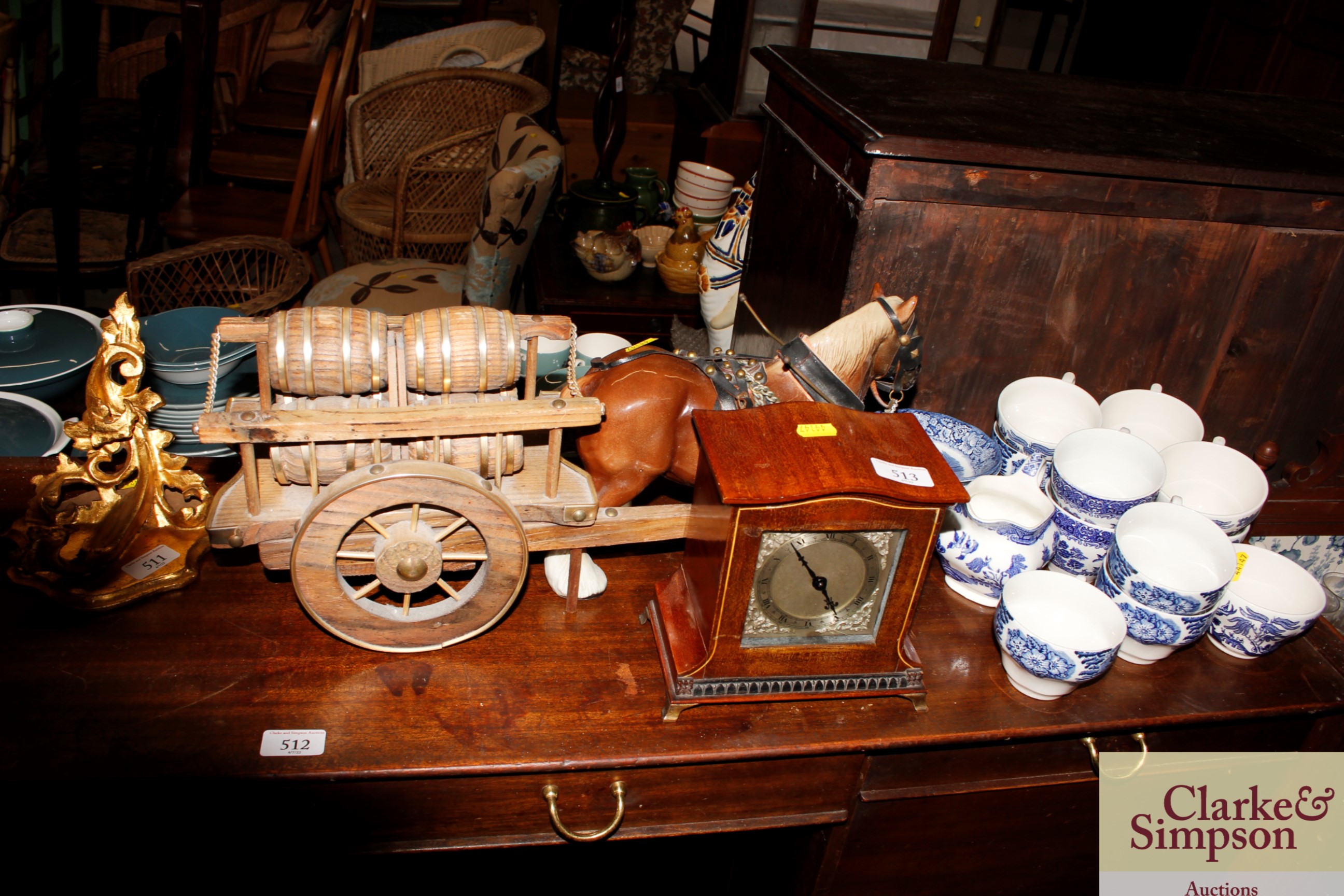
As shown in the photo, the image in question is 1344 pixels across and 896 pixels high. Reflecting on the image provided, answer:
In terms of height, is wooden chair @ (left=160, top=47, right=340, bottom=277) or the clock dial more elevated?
the clock dial

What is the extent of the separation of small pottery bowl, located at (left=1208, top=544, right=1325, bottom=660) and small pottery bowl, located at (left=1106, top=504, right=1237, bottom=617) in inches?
1.7

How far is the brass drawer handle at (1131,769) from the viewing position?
1326 mm

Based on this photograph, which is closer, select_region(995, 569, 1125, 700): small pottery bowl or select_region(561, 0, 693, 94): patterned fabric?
select_region(995, 569, 1125, 700): small pottery bowl

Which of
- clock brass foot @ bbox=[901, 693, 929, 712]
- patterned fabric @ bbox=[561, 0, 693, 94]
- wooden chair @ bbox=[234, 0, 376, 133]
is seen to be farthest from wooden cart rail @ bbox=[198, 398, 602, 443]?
patterned fabric @ bbox=[561, 0, 693, 94]

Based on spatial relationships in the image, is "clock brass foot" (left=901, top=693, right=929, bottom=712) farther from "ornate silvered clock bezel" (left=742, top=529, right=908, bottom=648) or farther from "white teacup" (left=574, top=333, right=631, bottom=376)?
"white teacup" (left=574, top=333, right=631, bottom=376)

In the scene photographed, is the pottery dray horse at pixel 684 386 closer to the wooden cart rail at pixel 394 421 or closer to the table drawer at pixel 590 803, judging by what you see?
the wooden cart rail at pixel 394 421

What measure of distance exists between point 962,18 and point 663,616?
324 centimetres

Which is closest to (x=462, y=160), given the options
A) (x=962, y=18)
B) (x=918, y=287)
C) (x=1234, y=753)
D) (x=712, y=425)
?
(x=962, y=18)

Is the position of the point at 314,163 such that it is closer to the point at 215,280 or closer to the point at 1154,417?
the point at 215,280

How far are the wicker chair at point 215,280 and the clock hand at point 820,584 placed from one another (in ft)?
6.59

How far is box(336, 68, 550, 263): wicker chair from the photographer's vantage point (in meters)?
3.49

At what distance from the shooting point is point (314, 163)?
342 cm

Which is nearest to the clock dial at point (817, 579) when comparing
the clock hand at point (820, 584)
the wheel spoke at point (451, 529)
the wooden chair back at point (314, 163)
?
the clock hand at point (820, 584)

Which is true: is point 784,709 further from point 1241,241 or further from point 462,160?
point 462,160
